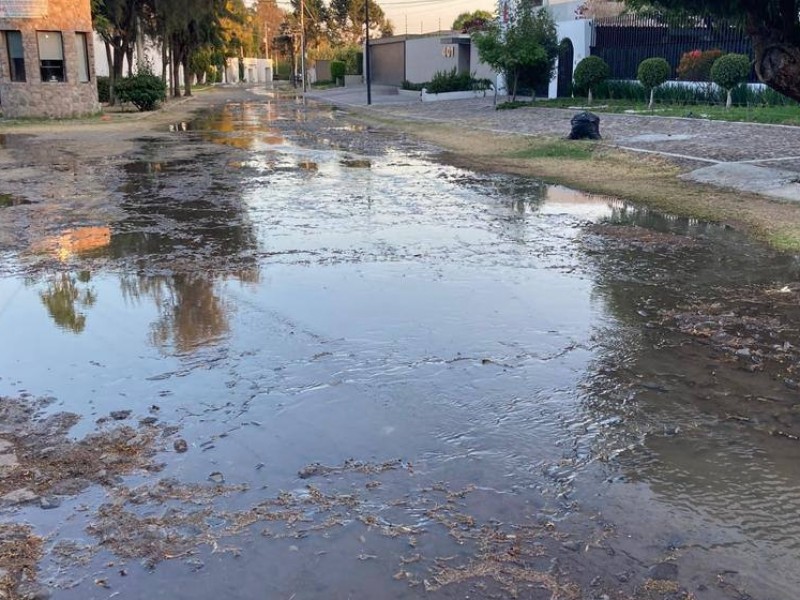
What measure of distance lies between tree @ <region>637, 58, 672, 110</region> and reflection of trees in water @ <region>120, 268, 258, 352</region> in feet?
89.6

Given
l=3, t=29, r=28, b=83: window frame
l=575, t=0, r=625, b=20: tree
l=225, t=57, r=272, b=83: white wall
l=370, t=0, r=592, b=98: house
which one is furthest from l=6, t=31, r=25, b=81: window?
l=225, t=57, r=272, b=83: white wall

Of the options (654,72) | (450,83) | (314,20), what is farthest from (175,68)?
(314,20)

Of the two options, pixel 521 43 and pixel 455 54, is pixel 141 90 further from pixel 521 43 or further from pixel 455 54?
pixel 455 54

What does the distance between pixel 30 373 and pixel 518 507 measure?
3.79 metres

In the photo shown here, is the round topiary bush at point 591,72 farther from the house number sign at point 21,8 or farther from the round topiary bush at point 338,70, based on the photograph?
the round topiary bush at point 338,70

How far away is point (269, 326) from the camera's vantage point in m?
6.78

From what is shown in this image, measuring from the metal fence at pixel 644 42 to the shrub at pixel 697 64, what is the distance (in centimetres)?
84

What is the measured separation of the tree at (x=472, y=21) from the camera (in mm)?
49822

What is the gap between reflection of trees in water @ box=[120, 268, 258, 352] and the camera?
6551mm

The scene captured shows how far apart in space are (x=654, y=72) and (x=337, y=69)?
50427 millimetres

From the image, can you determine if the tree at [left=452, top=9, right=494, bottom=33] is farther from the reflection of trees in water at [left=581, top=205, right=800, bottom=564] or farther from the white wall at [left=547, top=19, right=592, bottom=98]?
the reflection of trees in water at [left=581, top=205, right=800, bottom=564]

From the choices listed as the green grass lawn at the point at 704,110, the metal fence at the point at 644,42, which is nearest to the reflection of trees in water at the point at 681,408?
the green grass lawn at the point at 704,110

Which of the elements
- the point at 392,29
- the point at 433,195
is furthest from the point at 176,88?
the point at 392,29

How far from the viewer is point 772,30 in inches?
517
